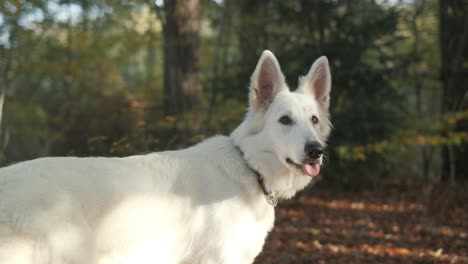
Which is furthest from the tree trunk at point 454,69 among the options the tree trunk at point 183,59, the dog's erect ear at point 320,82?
the dog's erect ear at point 320,82

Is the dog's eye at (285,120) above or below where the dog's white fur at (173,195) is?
above

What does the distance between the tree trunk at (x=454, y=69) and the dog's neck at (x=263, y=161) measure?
7.75 metres

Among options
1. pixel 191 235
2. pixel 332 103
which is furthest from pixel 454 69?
pixel 191 235

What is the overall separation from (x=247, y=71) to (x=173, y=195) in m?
6.63

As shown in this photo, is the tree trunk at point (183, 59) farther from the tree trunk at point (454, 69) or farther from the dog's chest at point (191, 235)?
the tree trunk at point (454, 69)

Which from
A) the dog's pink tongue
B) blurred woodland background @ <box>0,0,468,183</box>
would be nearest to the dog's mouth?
the dog's pink tongue

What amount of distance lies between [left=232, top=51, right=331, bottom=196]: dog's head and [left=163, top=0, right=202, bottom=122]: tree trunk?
184 inches

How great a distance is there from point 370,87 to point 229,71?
326 cm

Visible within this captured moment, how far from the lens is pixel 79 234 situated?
3010 mm

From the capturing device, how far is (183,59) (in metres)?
9.29

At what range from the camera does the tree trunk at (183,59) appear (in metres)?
8.90

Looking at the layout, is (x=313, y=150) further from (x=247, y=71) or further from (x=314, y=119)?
(x=247, y=71)

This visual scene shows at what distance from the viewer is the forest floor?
6.47 metres

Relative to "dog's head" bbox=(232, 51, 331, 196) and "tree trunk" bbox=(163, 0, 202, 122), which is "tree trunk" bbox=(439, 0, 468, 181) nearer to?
"tree trunk" bbox=(163, 0, 202, 122)
